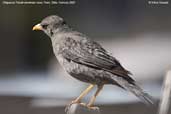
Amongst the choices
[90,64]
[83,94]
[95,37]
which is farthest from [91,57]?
[95,37]

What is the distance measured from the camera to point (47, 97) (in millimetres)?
3781

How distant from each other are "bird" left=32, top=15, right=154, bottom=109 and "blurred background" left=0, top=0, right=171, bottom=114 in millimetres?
349

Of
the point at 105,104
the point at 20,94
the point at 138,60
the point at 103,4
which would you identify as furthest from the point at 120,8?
the point at 20,94

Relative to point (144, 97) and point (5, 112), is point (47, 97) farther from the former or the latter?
point (144, 97)

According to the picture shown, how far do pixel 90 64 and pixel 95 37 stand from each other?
47 centimetres

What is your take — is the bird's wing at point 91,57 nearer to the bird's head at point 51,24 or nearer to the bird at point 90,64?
the bird at point 90,64

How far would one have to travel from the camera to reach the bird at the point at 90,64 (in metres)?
3.26

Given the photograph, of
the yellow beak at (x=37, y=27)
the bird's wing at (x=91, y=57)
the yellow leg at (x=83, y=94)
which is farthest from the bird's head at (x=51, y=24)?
the yellow leg at (x=83, y=94)

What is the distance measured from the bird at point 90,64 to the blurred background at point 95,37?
35 centimetres

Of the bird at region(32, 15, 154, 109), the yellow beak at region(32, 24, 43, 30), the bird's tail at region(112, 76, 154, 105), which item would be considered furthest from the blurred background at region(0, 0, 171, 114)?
the bird's tail at region(112, 76, 154, 105)

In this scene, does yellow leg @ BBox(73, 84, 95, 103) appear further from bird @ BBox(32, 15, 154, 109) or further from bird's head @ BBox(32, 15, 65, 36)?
bird's head @ BBox(32, 15, 65, 36)

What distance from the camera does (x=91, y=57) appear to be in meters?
3.29

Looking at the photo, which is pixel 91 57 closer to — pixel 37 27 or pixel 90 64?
pixel 90 64

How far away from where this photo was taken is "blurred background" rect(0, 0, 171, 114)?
12.3ft
